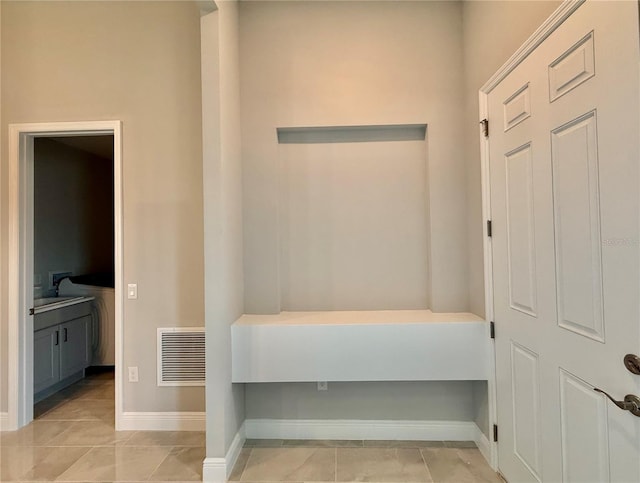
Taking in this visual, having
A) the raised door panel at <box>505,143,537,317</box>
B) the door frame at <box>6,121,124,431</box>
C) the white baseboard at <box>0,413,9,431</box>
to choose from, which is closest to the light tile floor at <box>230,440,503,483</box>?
the raised door panel at <box>505,143,537,317</box>

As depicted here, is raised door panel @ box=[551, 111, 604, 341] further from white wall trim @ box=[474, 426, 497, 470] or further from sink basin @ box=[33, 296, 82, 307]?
Result: sink basin @ box=[33, 296, 82, 307]

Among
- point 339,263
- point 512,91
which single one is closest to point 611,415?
point 512,91

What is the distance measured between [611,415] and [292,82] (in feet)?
8.23

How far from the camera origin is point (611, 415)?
122 centimetres

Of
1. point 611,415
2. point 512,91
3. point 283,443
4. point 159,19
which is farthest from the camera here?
point 159,19

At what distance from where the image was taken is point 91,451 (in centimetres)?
242

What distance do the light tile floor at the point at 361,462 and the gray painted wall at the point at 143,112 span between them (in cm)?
75

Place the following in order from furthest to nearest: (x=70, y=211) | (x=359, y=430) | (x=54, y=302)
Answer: (x=70, y=211)
(x=54, y=302)
(x=359, y=430)

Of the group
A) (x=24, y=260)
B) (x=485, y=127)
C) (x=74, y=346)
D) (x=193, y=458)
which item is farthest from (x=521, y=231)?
(x=74, y=346)

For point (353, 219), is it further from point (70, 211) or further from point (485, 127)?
point (70, 211)

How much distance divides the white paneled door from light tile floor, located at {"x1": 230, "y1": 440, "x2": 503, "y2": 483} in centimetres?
30

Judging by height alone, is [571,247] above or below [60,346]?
above

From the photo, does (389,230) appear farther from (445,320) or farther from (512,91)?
(512,91)

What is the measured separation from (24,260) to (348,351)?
8.67 ft
